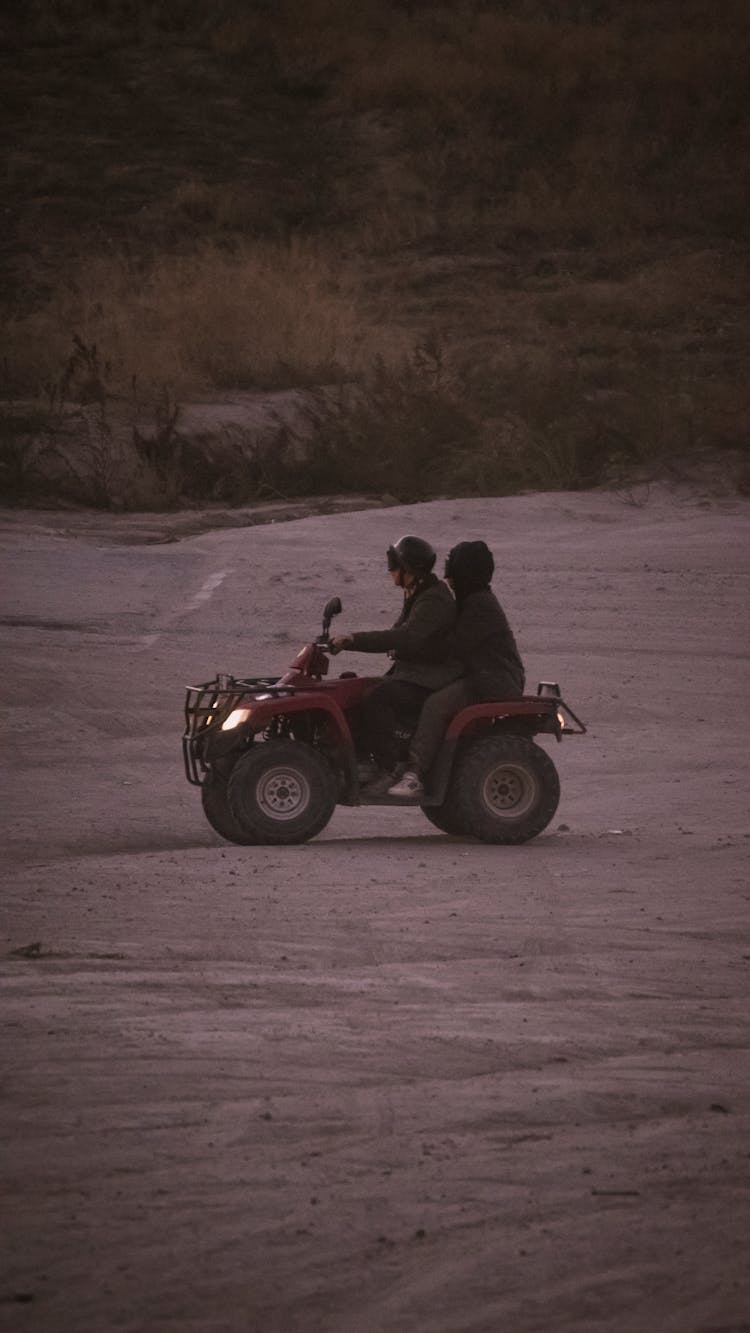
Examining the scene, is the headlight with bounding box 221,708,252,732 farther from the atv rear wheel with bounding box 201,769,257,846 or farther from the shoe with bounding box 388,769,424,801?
the shoe with bounding box 388,769,424,801

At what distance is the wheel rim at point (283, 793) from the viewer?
30.8ft

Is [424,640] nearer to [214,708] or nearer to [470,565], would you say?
[470,565]

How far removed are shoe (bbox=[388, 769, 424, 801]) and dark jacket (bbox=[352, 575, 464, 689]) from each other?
0.43m

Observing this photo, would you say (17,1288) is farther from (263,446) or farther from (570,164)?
(570,164)

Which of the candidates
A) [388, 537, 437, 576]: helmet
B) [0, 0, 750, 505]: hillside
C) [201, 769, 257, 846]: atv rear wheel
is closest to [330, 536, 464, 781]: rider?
[388, 537, 437, 576]: helmet

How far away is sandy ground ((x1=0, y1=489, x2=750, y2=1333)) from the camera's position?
13.2 feet

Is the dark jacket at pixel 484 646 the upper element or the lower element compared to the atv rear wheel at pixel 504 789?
upper

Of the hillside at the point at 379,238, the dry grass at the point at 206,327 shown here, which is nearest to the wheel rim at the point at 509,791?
the hillside at the point at 379,238

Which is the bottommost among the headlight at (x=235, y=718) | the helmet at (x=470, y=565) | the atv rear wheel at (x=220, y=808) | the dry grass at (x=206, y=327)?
the atv rear wheel at (x=220, y=808)

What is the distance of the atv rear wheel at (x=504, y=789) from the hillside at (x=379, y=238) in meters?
12.4

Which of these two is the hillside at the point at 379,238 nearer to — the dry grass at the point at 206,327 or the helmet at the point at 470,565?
the dry grass at the point at 206,327

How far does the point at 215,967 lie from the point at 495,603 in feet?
11.3

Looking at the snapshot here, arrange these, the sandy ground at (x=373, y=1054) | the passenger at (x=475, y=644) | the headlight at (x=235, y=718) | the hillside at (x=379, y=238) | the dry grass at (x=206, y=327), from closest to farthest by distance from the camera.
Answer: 1. the sandy ground at (x=373, y=1054)
2. the headlight at (x=235, y=718)
3. the passenger at (x=475, y=644)
4. the hillside at (x=379, y=238)
5. the dry grass at (x=206, y=327)

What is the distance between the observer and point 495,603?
381 inches
